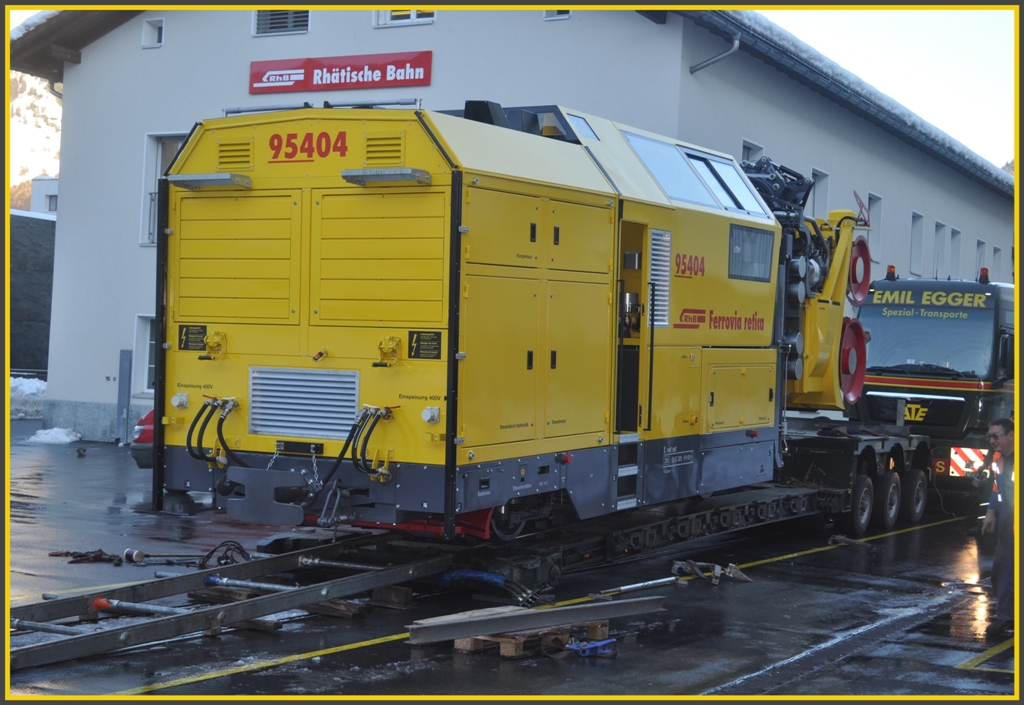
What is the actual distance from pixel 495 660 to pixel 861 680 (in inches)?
89.2

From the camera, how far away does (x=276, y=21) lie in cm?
2225

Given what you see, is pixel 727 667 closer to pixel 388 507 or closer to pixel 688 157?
pixel 388 507

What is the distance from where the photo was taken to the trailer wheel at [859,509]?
1413 cm

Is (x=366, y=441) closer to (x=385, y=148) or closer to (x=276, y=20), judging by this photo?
(x=385, y=148)

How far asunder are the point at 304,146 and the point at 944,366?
36.7ft

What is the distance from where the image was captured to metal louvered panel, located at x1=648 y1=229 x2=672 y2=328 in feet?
34.6

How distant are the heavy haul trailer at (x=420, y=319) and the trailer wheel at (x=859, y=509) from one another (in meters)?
4.04

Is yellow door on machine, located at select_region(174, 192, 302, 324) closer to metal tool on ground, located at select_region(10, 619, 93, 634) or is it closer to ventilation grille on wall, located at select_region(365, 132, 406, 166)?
ventilation grille on wall, located at select_region(365, 132, 406, 166)

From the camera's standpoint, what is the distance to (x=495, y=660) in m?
7.59

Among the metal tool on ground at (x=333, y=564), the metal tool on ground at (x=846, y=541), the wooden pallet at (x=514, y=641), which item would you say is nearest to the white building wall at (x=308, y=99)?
the metal tool on ground at (x=846, y=541)

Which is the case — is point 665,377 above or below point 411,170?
below

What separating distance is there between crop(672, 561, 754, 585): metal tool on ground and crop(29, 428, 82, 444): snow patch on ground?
52.8ft

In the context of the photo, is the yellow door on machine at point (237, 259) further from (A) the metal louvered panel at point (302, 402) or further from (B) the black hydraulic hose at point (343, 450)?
(B) the black hydraulic hose at point (343, 450)

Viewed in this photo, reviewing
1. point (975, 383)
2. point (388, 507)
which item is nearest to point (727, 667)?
point (388, 507)
